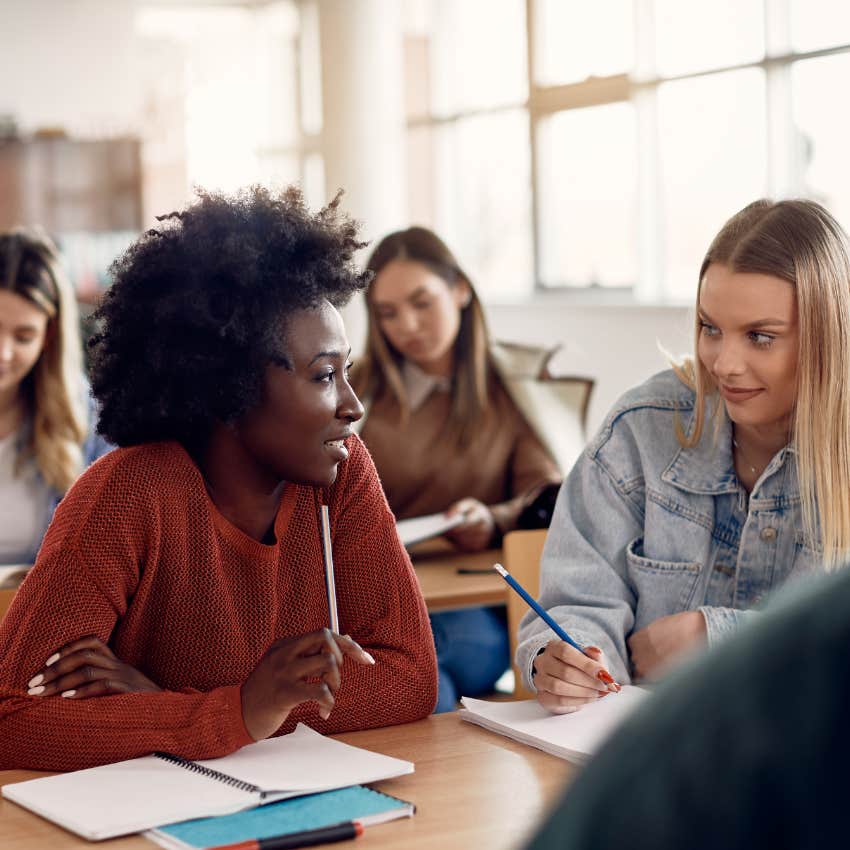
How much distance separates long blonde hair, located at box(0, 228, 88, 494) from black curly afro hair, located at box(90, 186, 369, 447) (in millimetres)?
1475

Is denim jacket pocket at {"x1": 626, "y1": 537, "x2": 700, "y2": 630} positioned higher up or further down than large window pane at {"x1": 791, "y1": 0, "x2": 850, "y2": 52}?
further down

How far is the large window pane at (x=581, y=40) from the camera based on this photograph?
6074mm

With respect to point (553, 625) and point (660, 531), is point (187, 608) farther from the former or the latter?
point (660, 531)

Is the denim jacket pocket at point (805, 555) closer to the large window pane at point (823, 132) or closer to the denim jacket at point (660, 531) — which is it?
the denim jacket at point (660, 531)

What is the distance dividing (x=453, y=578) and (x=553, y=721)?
109 cm

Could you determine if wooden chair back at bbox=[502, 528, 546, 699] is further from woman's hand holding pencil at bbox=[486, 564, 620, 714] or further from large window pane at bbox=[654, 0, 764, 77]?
large window pane at bbox=[654, 0, 764, 77]

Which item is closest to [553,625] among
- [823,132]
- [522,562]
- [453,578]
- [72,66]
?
[522,562]

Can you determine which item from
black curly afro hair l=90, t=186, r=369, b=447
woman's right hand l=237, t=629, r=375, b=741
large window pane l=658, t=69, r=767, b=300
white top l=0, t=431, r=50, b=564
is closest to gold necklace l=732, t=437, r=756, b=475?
black curly afro hair l=90, t=186, r=369, b=447

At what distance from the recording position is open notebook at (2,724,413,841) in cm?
114

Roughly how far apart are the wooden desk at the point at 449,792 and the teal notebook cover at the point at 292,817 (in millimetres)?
18

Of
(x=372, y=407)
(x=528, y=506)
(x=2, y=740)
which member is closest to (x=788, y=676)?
(x=2, y=740)

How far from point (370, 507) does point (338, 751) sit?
1.30 feet

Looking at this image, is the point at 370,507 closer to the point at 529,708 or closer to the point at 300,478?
the point at 300,478

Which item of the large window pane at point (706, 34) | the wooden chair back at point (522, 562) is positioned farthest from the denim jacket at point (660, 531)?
the large window pane at point (706, 34)
